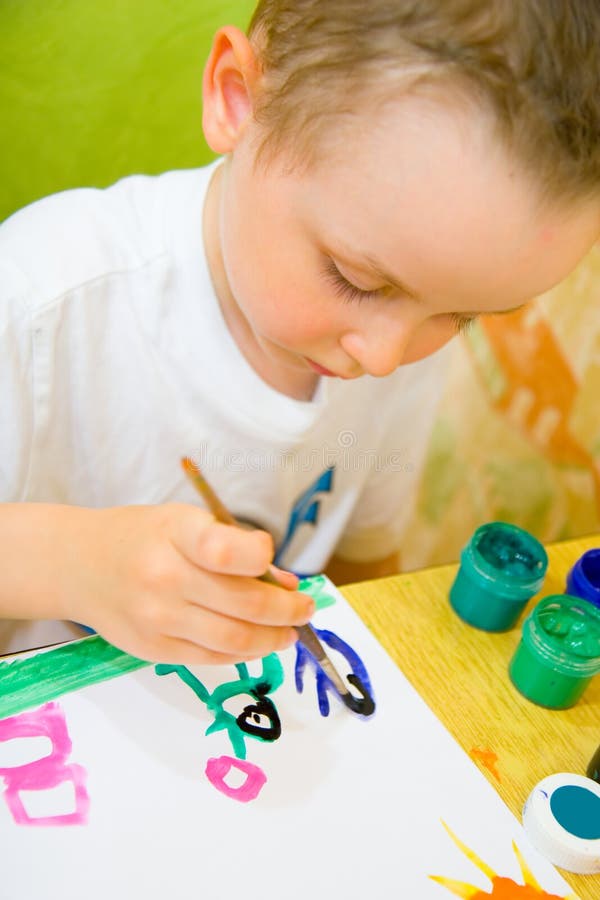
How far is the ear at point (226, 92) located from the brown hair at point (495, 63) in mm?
71

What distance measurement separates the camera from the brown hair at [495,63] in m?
0.42

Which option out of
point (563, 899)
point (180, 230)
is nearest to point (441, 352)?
point (180, 230)

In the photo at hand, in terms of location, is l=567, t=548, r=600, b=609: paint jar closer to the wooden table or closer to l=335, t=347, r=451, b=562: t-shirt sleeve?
the wooden table

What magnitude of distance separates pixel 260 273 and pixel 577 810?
0.39 m

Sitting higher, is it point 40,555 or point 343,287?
point 343,287

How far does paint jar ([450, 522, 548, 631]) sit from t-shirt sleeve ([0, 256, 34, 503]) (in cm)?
35

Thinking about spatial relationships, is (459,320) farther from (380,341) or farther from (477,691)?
(477,691)

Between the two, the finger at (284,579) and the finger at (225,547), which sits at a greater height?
the finger at (225,547)

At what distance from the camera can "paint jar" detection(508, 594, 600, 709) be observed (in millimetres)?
535

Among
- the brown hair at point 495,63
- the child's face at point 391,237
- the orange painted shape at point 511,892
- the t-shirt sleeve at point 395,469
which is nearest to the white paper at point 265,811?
the orange painted shape at point 511,892

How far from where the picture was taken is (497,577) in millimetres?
579

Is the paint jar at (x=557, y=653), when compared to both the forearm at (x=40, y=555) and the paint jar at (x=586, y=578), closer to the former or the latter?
the paint jar at (x=586, y=578)

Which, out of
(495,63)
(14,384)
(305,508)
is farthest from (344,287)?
(305,508)

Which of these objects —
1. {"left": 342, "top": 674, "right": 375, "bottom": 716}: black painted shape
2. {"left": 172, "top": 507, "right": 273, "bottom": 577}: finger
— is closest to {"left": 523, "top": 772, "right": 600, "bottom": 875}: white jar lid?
{"left": 342, "top": 674, "right": 375, "bottom": 716}: black painted shape
